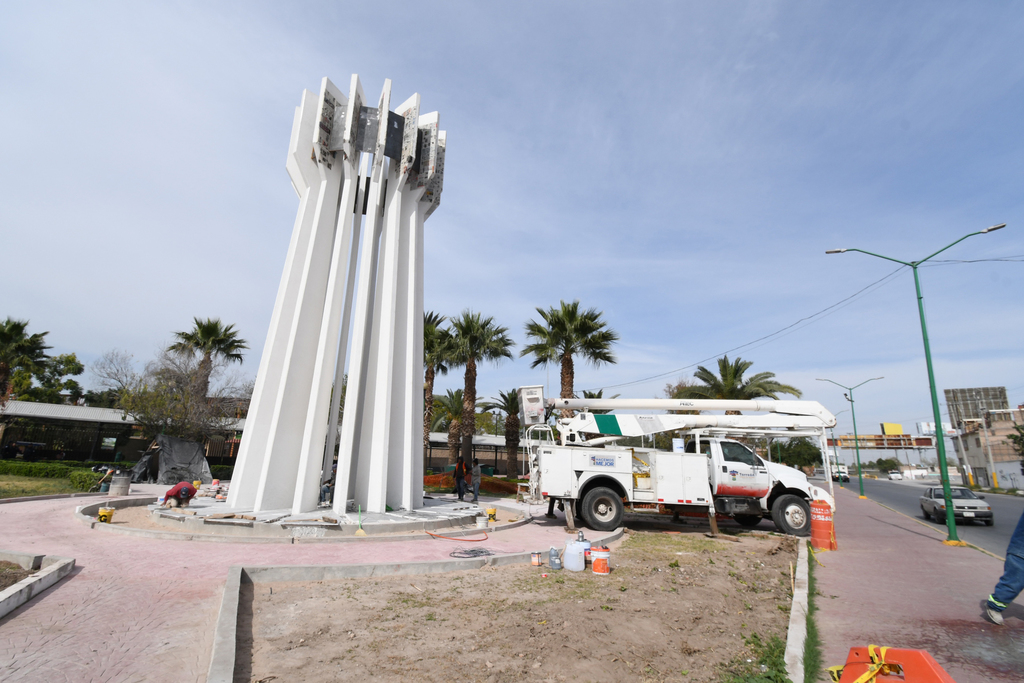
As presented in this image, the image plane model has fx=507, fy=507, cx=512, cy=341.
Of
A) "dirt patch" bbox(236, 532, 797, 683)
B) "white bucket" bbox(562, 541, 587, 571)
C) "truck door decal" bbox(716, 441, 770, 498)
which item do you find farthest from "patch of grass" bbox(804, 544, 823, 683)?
"truck door decal" bbox(716, 441, 770, 498)

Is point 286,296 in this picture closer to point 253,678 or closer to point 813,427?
point 253,678

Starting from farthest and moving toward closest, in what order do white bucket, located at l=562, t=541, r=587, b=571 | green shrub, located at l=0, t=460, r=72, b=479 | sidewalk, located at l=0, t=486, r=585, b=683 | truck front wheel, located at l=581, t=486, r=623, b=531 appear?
1. green shrub, located at l=0, t=460, r=72, b=479
2. truck front wheel, located at l=581, t=486, r=623, b=531
3. white bucket, located at l=562, t=541, r=587, b=571
4. sidewalk, located at l=0, t=486, r=585, b=683

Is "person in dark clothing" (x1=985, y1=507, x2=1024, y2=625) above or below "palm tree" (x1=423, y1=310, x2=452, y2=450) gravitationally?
below

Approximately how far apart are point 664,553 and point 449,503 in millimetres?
7844

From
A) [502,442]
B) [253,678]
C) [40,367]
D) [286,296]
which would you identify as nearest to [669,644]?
[253,678]

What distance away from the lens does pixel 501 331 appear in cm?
2939

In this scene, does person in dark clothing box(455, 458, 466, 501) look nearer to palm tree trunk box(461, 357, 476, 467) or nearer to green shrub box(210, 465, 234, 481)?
palm tree trunk box(461, 357, 476, 467)

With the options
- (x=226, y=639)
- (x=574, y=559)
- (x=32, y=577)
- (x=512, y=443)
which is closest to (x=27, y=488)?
(x=32, y=577)

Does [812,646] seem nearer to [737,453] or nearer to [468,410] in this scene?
[737,453]

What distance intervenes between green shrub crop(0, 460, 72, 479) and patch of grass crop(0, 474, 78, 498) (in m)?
1.23

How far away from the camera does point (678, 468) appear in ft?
44.2

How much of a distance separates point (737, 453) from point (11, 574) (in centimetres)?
1487

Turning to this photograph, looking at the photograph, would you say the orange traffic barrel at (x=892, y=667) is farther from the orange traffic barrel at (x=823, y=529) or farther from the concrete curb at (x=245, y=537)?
the orange traffic barrel at (x=823, y=529)

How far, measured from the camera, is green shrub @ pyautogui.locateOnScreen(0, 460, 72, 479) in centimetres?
2456
